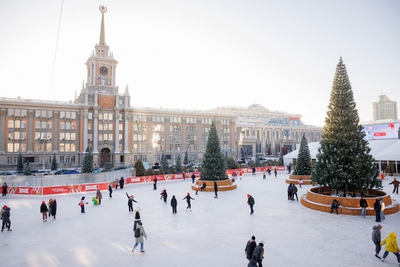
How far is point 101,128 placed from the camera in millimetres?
69375

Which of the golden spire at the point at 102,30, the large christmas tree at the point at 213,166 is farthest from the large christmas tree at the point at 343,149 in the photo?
the golden spire at the point at 102,30

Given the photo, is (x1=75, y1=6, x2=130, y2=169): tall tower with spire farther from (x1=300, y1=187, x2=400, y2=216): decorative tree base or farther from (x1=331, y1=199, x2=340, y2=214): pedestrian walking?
(x1=331, y1=199, x2=340, y2=214): pedestrian walking

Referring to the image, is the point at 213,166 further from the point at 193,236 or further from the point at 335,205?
the point at 193,236

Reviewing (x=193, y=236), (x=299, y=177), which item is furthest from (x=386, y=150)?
(x=193, y=236)

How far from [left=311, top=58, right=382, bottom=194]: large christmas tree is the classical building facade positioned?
53602 millimetres

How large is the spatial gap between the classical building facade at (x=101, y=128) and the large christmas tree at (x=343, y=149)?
5360cm

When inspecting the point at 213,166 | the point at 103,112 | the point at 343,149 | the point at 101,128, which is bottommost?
the point at 213,166

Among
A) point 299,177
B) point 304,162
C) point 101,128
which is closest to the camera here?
point 299,177

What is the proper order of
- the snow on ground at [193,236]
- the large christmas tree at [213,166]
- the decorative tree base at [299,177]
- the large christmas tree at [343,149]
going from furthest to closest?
the decorative tree base at [299,177]
the large christmas tree at [213,166]
the large christmas tree at [343,149]
the snow on ground at [193,236]

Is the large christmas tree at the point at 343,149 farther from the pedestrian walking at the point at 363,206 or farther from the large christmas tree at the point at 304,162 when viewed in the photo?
the large christmas tree at the point at 304,162

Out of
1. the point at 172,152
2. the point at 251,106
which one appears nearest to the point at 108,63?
the point at 172,152

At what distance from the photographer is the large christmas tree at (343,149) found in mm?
18797

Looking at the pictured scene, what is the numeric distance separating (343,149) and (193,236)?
1343cm

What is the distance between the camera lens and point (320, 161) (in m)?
20.9
